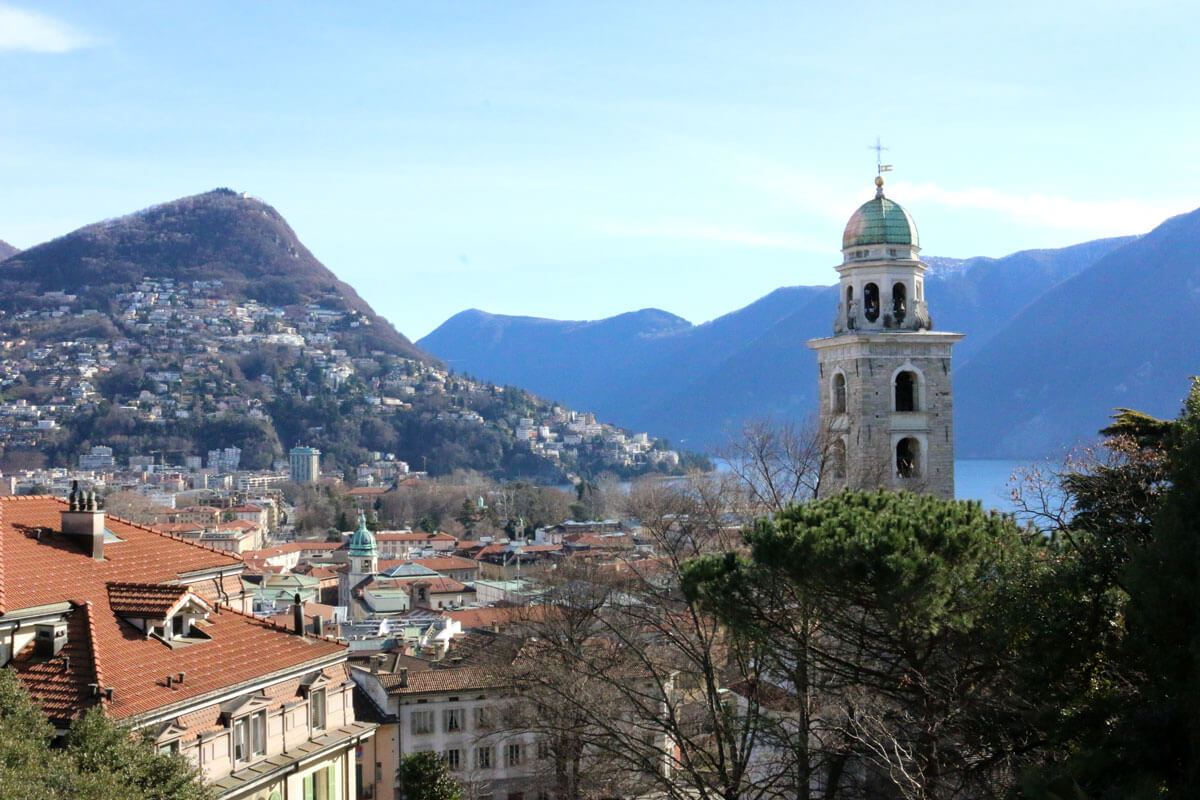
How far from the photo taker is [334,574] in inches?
3073

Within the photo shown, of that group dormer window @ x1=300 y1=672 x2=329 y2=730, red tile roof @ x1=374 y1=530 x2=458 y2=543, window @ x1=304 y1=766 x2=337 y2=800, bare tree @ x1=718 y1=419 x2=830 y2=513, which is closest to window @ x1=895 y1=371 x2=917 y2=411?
bare tree @ x1=718 y1=419 x2=830 y2=513

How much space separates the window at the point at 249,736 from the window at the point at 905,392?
1338 cm

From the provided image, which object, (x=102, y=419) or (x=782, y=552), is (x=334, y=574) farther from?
(x=102, y=419)

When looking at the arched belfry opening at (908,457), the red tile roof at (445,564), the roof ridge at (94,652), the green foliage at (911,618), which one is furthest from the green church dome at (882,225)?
the red tile roof at (445,564)

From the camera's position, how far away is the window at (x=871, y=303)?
22.6m

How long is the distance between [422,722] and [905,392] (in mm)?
13490

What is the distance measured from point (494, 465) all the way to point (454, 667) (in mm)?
150183

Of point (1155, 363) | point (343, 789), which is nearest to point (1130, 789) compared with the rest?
point (343, 789)

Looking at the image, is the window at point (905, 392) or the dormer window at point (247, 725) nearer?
the dormer window at point (247, 725)

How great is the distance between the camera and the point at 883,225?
2253cm

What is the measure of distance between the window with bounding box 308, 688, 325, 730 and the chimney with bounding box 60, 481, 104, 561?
9.55 feet

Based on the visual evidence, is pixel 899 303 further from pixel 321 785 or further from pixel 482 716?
pixel 482 716

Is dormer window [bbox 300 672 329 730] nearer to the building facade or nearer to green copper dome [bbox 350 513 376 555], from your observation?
green copper dome [bbox 350 513 376 555]

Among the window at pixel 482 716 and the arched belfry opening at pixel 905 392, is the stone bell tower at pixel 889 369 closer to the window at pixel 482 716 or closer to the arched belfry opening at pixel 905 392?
the arched belfry opening at pixel 905 392
